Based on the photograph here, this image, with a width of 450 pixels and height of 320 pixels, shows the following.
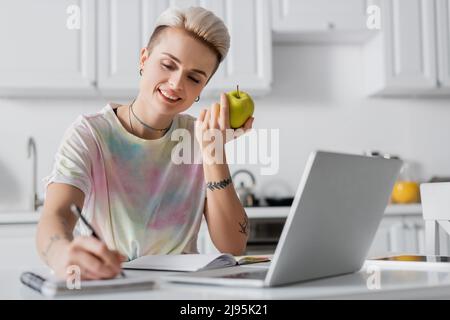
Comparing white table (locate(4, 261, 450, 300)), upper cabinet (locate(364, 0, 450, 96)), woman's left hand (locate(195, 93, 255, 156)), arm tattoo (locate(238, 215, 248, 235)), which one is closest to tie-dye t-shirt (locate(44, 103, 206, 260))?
arm tattoo (locate(238, 215, 248, 235))

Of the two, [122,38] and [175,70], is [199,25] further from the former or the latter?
[122,38]

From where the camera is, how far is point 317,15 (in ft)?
10.5

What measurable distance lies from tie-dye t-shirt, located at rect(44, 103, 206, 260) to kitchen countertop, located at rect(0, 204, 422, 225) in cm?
126

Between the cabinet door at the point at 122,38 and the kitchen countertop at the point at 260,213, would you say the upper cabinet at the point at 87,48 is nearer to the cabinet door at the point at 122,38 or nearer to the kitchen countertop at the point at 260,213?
the cabinet door at the point at 122,38

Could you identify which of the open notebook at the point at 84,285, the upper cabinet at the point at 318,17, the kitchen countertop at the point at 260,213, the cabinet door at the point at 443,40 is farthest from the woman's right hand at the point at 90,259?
the cabinet door at the point at 443,40

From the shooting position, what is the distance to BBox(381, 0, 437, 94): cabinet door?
3256 mm

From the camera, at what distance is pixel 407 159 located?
358 centimetres

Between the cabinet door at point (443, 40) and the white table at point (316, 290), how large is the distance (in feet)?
8.27

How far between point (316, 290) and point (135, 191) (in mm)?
757

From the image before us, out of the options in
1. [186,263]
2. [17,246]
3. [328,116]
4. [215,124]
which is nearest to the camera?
[186,263]

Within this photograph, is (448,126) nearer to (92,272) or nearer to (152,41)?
(152,41)

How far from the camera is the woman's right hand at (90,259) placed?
826mm

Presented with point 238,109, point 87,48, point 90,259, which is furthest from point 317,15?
point 90,259

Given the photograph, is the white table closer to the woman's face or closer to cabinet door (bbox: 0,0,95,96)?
the woman's face
